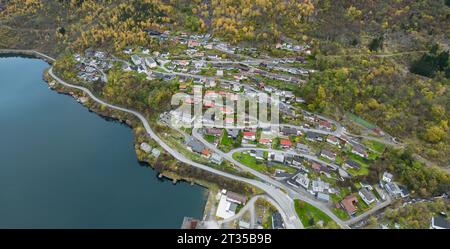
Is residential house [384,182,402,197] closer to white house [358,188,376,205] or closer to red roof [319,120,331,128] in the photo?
white house [358,188,376,205]

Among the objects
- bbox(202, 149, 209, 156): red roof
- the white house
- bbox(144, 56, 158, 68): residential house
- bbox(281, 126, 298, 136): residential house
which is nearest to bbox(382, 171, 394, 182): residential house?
the white house

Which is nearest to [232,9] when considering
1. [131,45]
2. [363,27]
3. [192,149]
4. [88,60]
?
[131,45]

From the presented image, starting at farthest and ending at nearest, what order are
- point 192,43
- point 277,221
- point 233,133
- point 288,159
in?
point 192,43
point 233,133
point 288,159
point 277,221

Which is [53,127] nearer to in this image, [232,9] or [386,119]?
[232,9]

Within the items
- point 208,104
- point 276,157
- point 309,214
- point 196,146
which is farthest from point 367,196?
point 208,104

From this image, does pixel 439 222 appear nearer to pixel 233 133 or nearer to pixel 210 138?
pixel 233 133

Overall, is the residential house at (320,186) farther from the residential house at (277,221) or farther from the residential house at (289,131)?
the residential house at (289,131)
